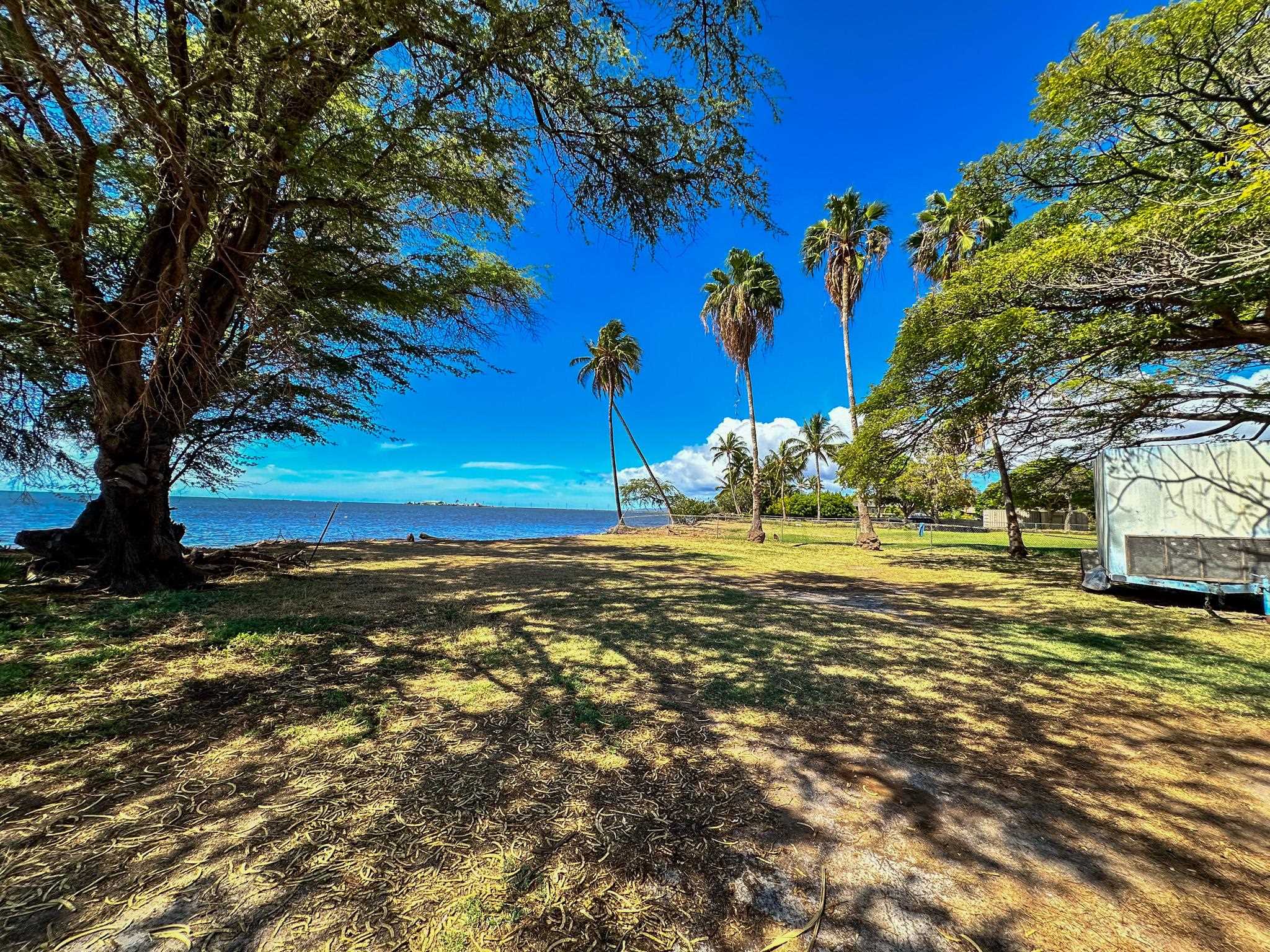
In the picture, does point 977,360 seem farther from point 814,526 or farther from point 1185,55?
point 814,526

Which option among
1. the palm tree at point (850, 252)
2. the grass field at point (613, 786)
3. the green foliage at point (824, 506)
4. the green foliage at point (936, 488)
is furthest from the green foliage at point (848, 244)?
the green foliage at point (824, 506)

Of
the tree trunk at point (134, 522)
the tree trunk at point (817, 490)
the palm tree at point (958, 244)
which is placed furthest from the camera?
the tree trunk at point (817, 490)

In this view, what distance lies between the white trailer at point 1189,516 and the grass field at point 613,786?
1243mm

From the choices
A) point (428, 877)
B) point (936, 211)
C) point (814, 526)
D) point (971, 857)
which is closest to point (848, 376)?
point (936, 211)

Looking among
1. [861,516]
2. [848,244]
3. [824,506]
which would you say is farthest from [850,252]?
[824,506]

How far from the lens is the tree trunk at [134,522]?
19.4 ft

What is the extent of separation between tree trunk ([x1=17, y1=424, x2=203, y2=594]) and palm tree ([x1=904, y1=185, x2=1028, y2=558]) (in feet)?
47.5

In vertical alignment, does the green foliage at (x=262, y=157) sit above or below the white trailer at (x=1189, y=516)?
above

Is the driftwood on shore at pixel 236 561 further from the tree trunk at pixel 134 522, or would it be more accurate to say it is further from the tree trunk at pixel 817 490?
the tree trunk at pixel 817 490

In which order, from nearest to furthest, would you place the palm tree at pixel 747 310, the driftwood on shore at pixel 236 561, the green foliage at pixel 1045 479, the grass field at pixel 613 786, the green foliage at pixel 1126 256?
the grass field at pixel 613 786 → the green foliage at pixel 1126 256 → the driftwood on shore at pixel 236 561 → the green foliage at pixel 1045 479 → the palm tree at pixel 747 310

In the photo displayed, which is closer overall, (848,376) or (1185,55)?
(1185,55)

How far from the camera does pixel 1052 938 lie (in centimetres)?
146

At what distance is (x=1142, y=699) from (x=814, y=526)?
27.8 metres

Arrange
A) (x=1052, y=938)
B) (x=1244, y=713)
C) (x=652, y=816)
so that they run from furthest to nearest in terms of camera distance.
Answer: (x=1244, y=713)
(x=652, y=816)
(x=1052, y=938)
